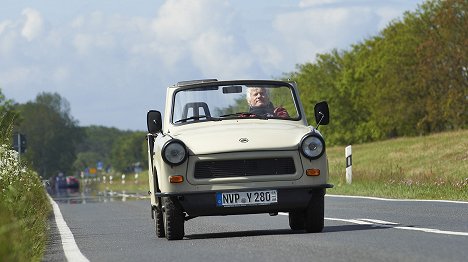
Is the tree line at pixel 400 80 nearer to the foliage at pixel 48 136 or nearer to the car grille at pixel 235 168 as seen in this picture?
the car grille at pixel 235 168

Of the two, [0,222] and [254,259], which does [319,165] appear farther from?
[0,222]

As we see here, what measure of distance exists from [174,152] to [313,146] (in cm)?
159

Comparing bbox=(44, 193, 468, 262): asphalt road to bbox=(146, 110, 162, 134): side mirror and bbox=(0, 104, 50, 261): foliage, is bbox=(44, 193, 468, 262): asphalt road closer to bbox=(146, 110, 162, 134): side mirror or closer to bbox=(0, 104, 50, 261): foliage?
bbox=(0, 104, 50, 261): foliage

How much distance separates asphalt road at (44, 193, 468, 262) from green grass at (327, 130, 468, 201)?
16.4ft

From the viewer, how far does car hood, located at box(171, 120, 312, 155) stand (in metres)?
13.2

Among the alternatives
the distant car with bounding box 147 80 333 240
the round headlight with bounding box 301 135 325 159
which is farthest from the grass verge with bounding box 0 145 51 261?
the round headlight with bounding box 301 135 325 159

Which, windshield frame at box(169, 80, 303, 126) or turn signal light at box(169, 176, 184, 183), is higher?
windshield frame at box(169, 80, 303, 126)

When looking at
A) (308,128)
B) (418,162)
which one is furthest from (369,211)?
(418,162)

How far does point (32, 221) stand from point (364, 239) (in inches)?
177

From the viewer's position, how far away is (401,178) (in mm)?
30328

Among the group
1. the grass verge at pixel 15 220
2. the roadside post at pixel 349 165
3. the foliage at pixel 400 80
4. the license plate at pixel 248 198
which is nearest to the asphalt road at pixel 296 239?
the grass verge at pixel 15 220

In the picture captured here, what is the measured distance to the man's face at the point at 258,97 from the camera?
14.9m

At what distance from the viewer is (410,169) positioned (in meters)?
47.7

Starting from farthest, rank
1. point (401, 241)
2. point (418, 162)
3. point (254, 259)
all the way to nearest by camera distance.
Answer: point (418, 162) → point (401, 241) → point (254, 259)
